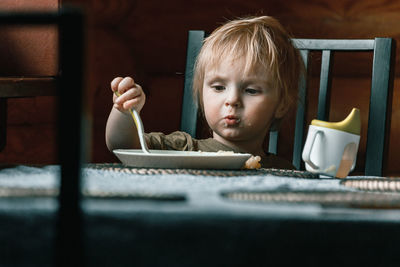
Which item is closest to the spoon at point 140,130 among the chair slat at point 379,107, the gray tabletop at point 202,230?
the gray tabletop at point 202,230

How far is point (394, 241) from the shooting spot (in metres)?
0.40

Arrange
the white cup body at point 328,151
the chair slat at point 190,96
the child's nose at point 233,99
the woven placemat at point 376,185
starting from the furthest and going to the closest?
the chair slat at point 190,96
the child's nose at point 233,99
the white cup body at point 328,151
the woven placemat at point 376,185

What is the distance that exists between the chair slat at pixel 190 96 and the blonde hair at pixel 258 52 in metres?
0.02

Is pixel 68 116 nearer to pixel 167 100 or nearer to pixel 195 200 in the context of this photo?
pixel 195 200

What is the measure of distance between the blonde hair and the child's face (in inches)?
0.9

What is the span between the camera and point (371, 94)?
122 cm

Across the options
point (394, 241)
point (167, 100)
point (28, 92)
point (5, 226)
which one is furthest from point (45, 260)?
point (167, 100)

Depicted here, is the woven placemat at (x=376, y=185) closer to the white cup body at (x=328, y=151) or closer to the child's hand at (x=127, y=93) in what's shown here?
the white cup body at (x=328, y=151)

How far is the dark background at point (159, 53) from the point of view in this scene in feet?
6.17

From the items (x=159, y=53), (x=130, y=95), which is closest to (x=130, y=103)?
(x=130, y=95)

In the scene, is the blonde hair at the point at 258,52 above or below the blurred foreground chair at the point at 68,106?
above

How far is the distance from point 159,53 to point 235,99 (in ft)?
2.85

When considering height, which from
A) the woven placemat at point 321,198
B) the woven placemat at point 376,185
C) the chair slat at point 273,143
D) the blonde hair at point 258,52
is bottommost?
the chair slat at point 273,143

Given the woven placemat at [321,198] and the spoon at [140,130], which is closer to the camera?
the woven placemat at [321,198]
